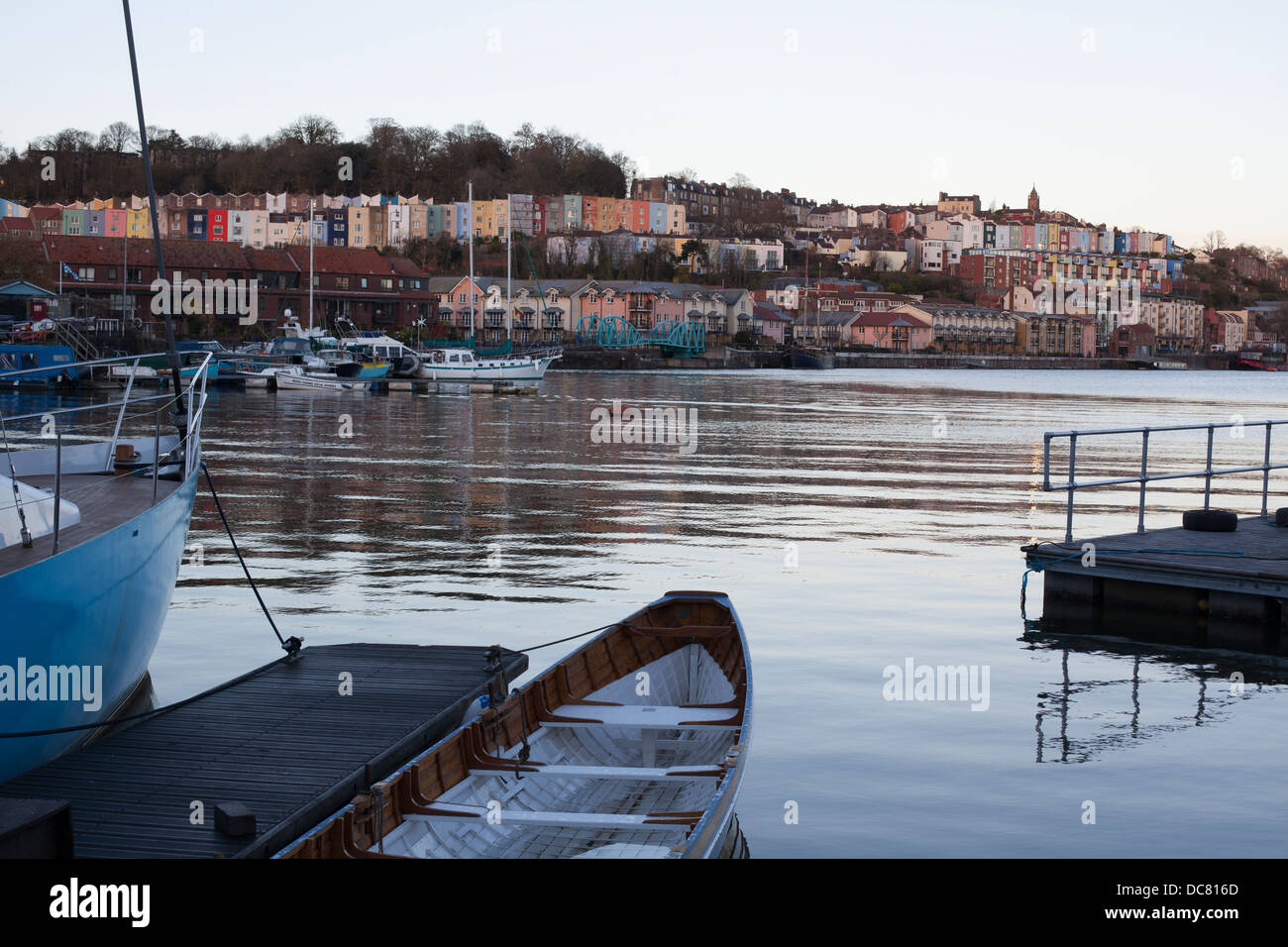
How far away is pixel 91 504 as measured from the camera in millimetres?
11477

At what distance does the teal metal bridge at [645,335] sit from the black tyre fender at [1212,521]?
113 meters

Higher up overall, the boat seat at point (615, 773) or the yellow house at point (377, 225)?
the yellow house at point (377, 225)

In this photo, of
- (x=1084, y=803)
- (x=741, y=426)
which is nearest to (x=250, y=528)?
(x=1084, y=803)

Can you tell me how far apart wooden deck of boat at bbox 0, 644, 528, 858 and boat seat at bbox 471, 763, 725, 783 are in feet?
3.34

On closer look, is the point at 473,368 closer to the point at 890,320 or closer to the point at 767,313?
the point at 767,313

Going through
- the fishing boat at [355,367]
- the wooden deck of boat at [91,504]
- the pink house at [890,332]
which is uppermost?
the wooden deck of boat at [91,504]

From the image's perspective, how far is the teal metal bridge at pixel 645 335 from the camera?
5364 inches

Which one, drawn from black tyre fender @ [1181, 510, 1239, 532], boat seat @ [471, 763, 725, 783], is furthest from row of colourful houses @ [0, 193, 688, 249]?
boat seat @ [471, 763, 725, 783]

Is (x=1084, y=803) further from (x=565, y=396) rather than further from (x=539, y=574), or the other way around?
(x=565, y=396)

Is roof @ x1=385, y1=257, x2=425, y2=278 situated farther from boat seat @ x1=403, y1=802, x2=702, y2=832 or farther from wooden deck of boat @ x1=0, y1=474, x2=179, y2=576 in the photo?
boat seat @ x1=403, y1=802, x2=702, y2=832

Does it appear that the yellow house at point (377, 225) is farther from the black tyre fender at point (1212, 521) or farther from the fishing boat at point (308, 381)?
the black tyre fender at point (1212, 521)

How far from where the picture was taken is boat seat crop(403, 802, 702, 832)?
7.67 meters

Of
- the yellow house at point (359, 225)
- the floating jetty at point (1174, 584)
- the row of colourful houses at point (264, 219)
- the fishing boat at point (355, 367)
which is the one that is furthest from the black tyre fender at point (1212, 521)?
the yellow house at point (359, 225)

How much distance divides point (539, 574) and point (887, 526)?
25.0 ft
